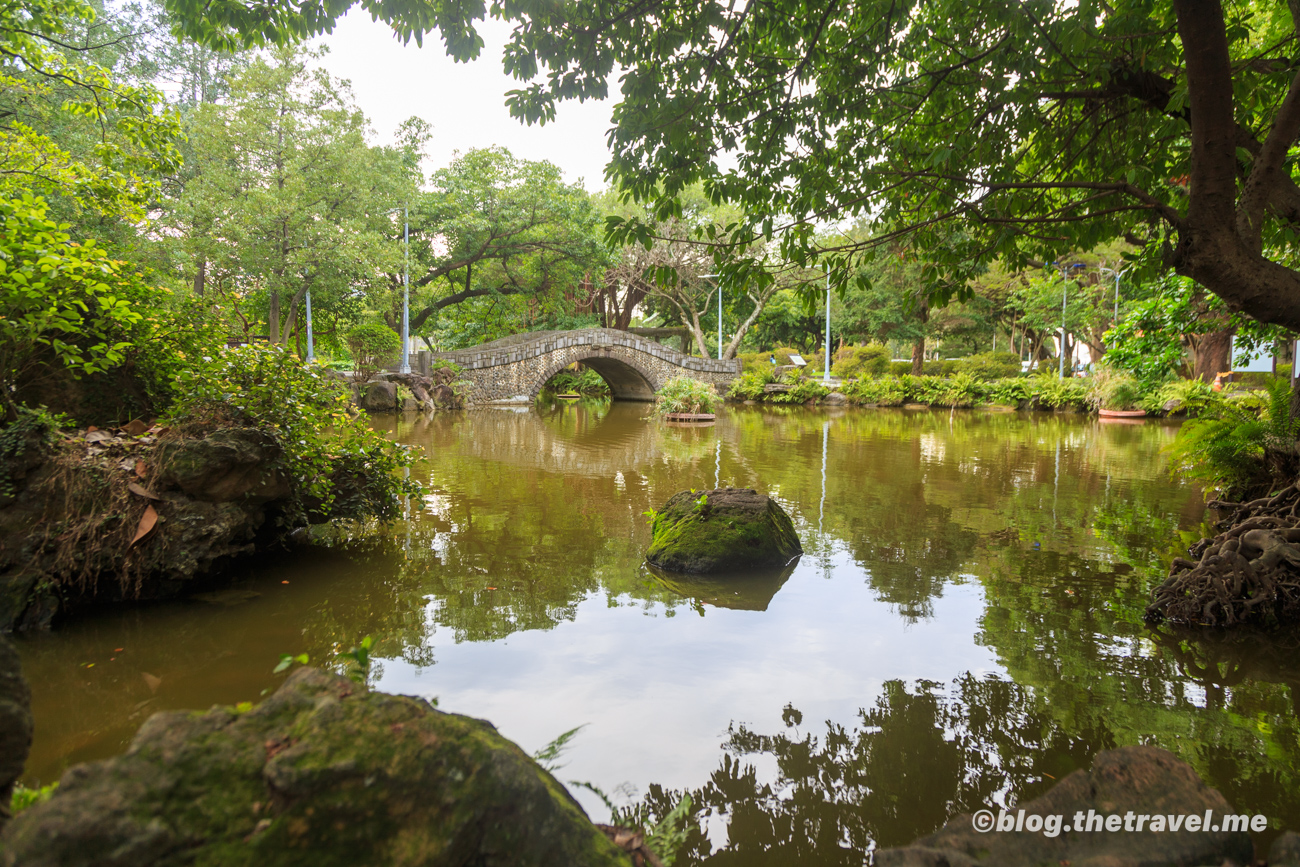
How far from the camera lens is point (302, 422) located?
18.4ft

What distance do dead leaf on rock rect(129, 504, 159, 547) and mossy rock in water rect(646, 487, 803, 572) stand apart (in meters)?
3.56

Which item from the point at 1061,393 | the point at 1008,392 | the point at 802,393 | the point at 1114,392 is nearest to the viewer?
the point at 1114,392

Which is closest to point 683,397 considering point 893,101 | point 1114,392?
point 1114,392

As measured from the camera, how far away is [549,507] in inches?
324

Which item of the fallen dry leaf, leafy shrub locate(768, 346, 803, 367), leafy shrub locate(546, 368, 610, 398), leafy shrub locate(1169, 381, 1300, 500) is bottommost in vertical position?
the fallen dry leaf

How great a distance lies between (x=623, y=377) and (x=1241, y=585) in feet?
100

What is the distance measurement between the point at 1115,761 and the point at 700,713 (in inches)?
72.4

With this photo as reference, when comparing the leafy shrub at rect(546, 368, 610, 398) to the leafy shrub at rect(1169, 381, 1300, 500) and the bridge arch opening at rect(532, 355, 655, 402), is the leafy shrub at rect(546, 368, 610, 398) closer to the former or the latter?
the bridge arch opening at rect(532, 355, 655, 402)

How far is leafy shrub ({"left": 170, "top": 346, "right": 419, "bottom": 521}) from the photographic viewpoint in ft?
17.1

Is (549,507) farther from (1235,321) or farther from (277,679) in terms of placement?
(1235,321)

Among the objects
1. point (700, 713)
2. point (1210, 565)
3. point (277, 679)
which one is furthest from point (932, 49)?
point (277, 679)

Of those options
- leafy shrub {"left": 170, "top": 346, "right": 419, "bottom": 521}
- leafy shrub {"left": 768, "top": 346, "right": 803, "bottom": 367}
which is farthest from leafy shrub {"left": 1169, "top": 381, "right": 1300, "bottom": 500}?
leafy shrub {"left": 768, "top": 346, "right": 803, "bottom": 367}

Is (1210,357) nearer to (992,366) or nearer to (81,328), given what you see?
(992,366)

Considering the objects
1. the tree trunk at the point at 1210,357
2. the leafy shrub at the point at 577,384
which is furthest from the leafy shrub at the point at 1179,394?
the leafy shrub at the point at 577,384
